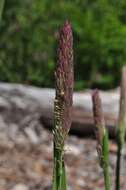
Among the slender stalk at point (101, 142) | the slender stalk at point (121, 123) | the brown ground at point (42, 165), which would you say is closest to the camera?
the slender stalk at point (101, 142)

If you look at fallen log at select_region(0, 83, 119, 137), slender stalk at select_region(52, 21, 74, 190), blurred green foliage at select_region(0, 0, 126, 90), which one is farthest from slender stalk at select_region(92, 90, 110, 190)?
blurred green foliage at select_region(0, 0, 126, 90)

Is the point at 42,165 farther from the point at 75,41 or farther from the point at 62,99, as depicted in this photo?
the point at 62,99

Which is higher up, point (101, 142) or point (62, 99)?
point (62, 99)

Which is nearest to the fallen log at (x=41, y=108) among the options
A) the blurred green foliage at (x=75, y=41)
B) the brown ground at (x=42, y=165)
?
the brown ground at (x=42, y=165)

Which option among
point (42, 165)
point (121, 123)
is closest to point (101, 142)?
point (121, 123)

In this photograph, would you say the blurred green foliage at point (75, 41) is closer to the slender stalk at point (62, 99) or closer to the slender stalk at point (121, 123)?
the slender stalk at point (121, 123)

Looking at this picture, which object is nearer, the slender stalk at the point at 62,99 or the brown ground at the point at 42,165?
the slender stalk at the point at 62,99

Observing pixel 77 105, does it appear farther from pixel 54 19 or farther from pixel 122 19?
pixel 122 19

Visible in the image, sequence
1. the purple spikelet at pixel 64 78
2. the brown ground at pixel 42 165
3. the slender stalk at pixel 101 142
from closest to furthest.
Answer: the purple spikelet at pixel 64 78 → the slender stalk at pixel 101 142 → the brown ground at pixel 42 165
